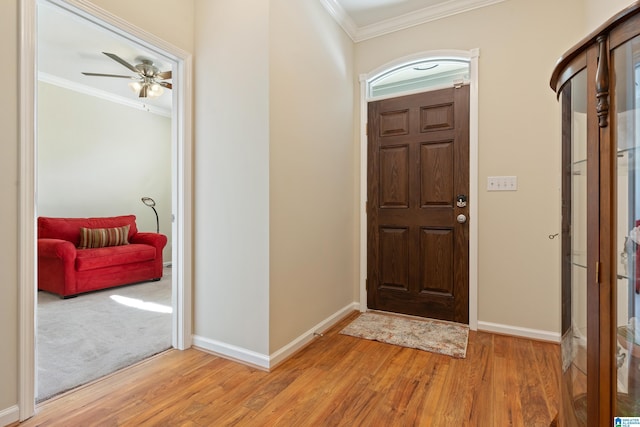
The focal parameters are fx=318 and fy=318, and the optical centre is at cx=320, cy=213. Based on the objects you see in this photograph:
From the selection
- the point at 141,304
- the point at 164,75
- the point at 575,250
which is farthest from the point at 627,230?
the point at 164,75

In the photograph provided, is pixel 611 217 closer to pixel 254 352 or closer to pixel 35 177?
pixel 254 352

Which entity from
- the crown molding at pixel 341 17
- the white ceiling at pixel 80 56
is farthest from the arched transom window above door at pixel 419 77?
the white ceiling at pixel 80 56

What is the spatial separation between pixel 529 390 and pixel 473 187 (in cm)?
147

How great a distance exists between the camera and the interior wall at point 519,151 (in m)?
2.36

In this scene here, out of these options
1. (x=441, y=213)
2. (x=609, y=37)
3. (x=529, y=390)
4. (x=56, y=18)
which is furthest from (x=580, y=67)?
(x=56, y=18)

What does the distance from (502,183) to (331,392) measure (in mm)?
2003

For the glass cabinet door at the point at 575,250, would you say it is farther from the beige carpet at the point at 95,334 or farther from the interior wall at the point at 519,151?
the beige carpet at the point at 95,334

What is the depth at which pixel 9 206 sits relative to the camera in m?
1.45

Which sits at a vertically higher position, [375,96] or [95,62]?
[95,62]

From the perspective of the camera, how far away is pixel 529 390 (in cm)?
174

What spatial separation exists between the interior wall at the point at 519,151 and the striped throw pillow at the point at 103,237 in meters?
4.38

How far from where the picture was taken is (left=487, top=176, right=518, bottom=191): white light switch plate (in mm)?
2480

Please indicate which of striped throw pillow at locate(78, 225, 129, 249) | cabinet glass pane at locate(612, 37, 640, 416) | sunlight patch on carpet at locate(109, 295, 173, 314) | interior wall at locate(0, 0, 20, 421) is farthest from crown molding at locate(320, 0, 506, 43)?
striped throw pillow at locate(78, 225, 129, 249)

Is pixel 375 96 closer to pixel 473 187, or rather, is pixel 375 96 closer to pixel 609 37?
pixel 473 187
